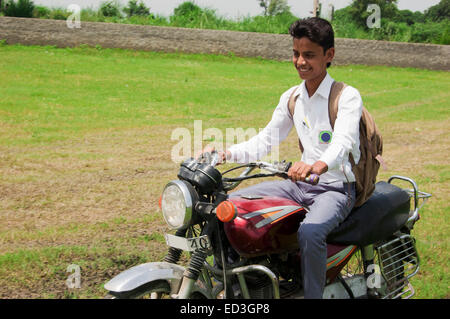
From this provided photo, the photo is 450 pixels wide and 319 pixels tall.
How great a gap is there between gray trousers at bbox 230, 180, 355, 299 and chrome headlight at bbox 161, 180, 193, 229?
57 centimetres

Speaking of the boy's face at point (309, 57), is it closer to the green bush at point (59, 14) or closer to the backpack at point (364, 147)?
the backpack at point (364, 147)

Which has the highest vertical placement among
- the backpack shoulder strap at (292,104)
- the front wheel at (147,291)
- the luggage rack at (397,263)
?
the backpack shoulder strap at (292,104)

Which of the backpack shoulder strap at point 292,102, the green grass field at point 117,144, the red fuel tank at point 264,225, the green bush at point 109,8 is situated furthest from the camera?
the green bush at point 109,8

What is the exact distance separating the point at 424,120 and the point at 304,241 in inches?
436

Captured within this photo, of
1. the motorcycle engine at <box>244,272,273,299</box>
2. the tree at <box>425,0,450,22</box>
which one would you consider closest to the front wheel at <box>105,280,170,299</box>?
the motorcycle engine at <box>244,272,273,299</box>

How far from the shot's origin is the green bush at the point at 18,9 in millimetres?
21078

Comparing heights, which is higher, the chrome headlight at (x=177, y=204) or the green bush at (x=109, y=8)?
the green bush at (x=109, y=8)

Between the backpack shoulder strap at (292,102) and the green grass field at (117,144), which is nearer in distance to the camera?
the backpack shoulder strap at (292,102)

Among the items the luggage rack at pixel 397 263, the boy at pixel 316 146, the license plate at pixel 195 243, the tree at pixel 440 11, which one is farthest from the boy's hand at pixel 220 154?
the tree at pixel 440 11

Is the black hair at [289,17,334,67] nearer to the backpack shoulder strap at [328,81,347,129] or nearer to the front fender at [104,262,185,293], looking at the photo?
the backpack shoulder strap at [328,81,347,129]

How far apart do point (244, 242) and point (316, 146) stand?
2.88 ft

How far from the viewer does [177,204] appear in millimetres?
2762

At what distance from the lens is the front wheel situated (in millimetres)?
2621

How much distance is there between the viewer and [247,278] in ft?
10.2
